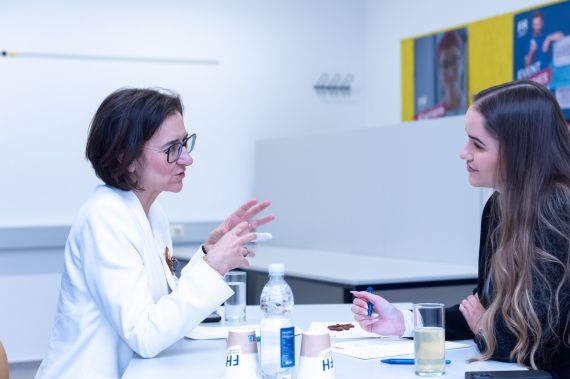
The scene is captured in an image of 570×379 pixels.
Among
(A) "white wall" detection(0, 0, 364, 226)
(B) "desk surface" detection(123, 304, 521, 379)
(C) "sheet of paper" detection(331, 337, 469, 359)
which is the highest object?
(A) "white wall" detection(0, 0, 364, 226)

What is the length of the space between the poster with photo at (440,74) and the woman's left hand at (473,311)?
2.49m

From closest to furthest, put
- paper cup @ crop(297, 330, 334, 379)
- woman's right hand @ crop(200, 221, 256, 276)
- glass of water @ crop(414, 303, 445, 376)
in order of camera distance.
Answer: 1. paper cup @ crop(297, 330, 334, 379)
2. glass of water @ crop(414, 303, 445, 376)
3. woman's right hand @ crop(200, 221, 256, 276)

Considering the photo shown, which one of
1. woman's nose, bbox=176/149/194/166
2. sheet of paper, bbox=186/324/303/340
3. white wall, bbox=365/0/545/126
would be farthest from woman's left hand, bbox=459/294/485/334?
white wall, bbox=365/0/545/126

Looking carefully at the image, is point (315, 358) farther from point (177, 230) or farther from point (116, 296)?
point (177, 230)

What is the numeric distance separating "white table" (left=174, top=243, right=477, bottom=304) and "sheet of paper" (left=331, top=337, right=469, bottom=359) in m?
1.15

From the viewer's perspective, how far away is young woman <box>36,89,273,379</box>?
1.77 metres

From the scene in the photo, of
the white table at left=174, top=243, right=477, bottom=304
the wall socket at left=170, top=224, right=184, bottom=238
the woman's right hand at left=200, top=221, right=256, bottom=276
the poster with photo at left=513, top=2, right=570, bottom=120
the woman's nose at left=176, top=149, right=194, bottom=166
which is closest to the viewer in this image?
the woman's right hand at left=200, top=221, right=256, bottom=276

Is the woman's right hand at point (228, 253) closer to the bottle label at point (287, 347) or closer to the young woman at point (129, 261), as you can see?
the young woman at point (129, 261)

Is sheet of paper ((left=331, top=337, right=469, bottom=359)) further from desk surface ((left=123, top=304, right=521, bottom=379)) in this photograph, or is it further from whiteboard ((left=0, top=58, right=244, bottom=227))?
whiteboard ((left=0, top=58, right=244, bottom=227))

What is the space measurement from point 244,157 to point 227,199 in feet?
0.94

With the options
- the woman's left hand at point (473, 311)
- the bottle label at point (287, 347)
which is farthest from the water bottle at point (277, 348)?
the woman's left hand at point (473, 311)

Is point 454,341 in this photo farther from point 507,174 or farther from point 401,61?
point 401,61

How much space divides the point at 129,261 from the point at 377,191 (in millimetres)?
2265

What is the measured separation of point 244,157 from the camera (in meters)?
→ 4.95
